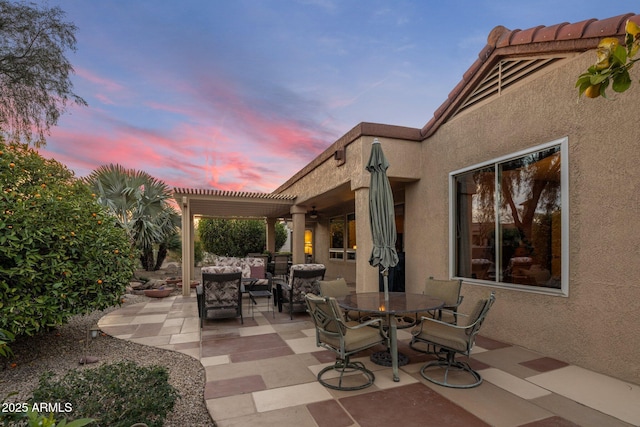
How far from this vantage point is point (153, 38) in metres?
7.86

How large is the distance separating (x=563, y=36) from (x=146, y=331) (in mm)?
7912

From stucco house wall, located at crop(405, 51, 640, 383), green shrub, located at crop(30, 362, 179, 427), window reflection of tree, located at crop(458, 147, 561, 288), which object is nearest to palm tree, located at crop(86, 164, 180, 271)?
green shrub, located at crop(30, 362, 179, 427)

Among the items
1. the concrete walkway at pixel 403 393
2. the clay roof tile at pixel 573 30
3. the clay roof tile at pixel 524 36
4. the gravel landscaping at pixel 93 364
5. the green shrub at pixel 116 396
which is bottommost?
the gravel landscaping at pixel 93 364

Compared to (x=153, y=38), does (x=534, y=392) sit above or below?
below

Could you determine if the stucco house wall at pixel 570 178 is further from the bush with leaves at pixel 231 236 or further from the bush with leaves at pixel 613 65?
the bush with leaves at pixel 231 236

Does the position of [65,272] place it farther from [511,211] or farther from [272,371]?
[511,211]

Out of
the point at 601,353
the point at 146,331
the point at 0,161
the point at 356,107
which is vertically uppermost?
the point at 356,107

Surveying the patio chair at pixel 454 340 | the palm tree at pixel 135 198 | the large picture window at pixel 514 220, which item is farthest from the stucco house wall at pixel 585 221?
the palm tree at pixel 135 198

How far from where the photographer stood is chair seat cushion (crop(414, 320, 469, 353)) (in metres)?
3.57

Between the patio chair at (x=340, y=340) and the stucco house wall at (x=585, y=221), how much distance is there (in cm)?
237

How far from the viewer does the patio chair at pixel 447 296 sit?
465cm

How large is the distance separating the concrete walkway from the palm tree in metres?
7.83

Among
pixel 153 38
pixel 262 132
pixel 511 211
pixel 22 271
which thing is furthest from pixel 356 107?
pixel 22 271

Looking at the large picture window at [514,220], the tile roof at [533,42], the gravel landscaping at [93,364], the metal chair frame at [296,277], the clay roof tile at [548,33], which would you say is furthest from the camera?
the metal chair frame at [296,277]
